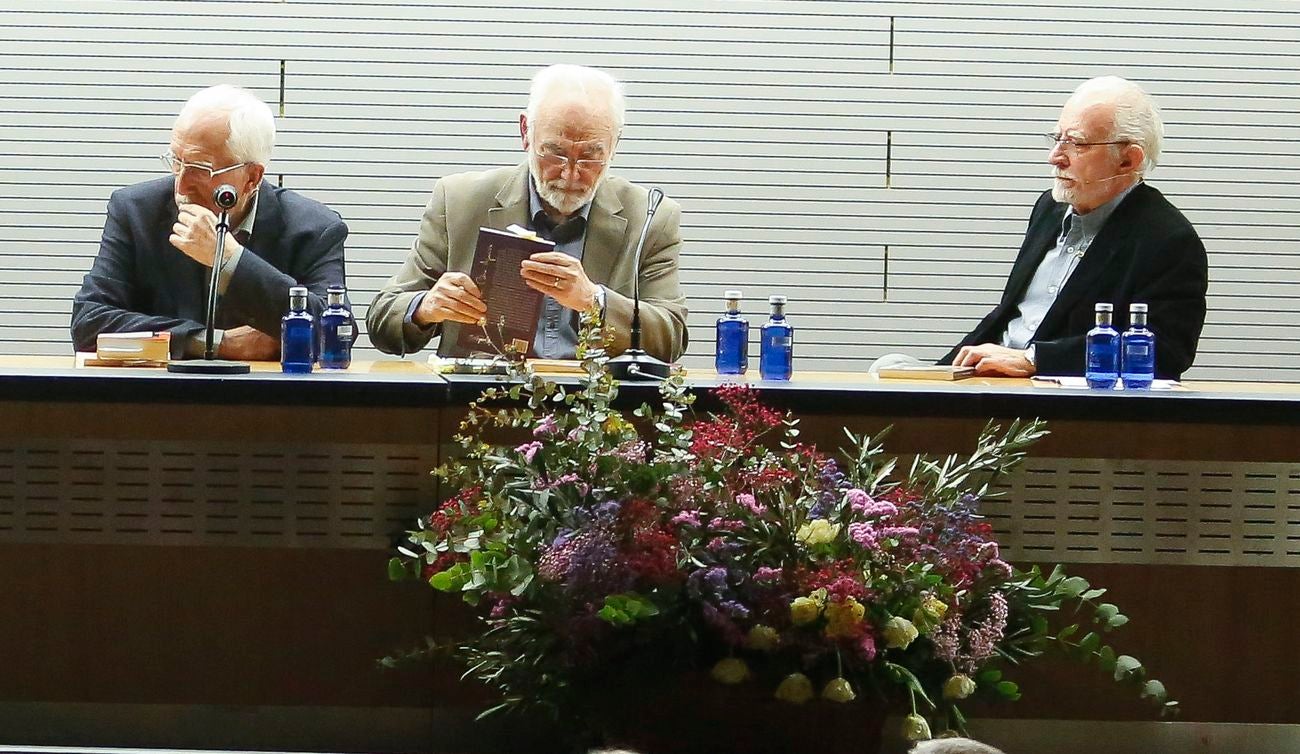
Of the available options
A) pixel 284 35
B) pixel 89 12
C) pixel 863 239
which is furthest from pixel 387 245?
pixel 863 239

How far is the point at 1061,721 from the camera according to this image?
2699mm

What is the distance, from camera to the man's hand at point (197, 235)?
3.65 meters

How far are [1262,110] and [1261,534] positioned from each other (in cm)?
299

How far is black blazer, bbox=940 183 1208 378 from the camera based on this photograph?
3.64 meters

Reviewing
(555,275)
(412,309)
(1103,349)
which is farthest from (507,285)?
(1103,349)

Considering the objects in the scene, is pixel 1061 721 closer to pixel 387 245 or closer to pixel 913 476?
pixel 913 476

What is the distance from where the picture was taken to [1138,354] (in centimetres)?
323

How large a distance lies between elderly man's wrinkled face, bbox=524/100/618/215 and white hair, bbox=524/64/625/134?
29mm

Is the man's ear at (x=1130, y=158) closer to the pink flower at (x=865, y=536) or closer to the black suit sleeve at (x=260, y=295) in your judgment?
the black suit sleeve at (x=260, y=295)

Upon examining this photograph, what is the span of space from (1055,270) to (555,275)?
1.38 m

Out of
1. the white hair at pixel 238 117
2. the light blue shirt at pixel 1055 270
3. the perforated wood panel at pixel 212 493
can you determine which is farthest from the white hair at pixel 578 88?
the perforated wood panel at pixel 212 493

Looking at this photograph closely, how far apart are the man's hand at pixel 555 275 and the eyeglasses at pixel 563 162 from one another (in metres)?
0.40

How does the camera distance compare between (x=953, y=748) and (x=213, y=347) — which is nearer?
(x=953, y=748)

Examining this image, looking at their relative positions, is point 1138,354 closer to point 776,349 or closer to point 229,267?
point 776,349
